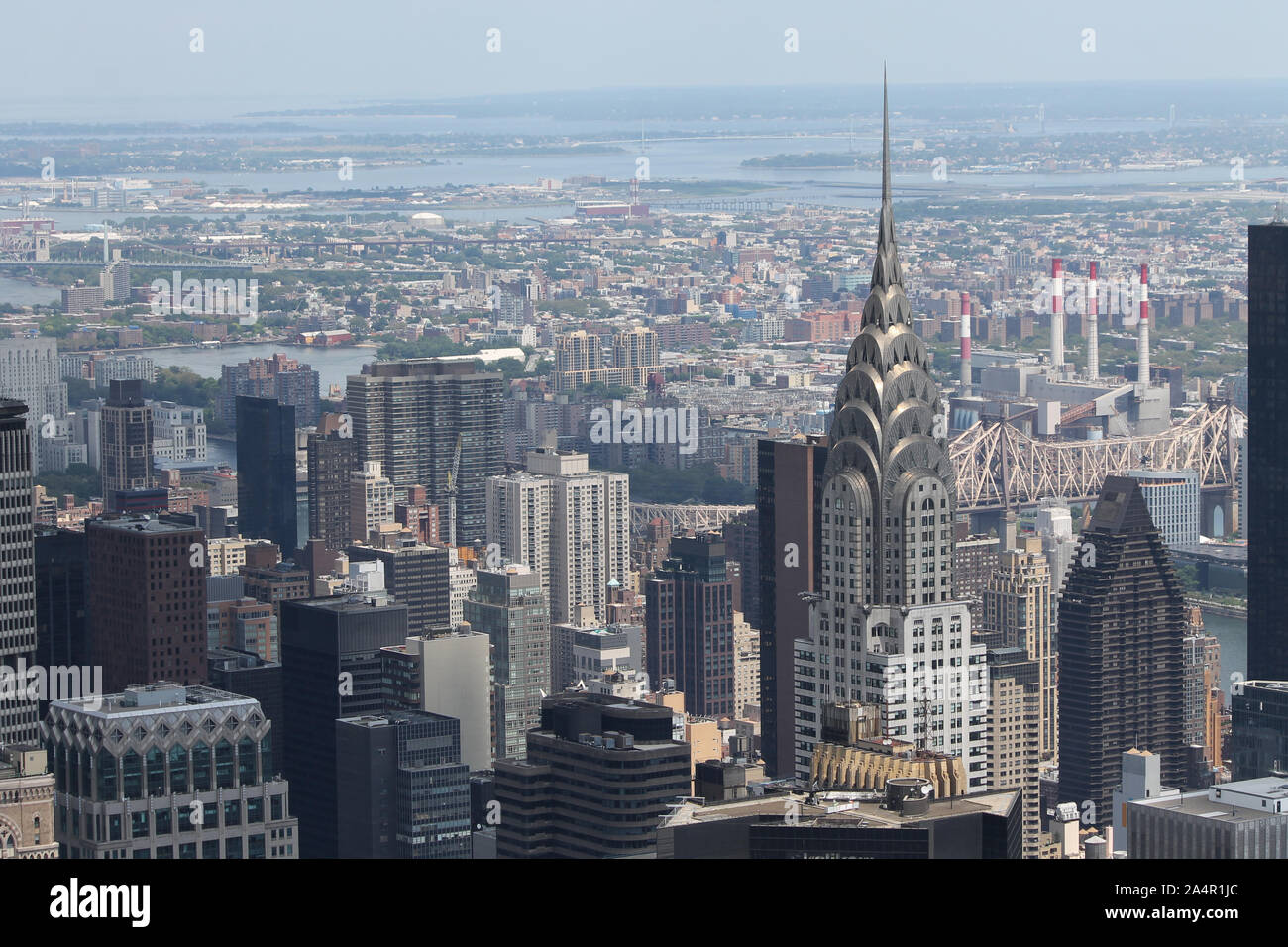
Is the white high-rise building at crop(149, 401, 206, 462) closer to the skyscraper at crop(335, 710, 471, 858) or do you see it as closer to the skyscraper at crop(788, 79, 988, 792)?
the skyscraper at crop(335, 710, 471, 858)

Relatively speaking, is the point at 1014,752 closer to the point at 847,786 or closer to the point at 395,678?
the point at 395,678

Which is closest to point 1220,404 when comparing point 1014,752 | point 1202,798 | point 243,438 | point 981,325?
point 981,325

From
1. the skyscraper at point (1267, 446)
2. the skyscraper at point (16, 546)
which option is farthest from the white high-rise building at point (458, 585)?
the skyscraper at point (16, 546)

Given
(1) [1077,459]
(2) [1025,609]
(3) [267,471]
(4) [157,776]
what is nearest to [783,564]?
(2) [1025,609]

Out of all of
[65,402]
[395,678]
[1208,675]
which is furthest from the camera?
[65,402]
